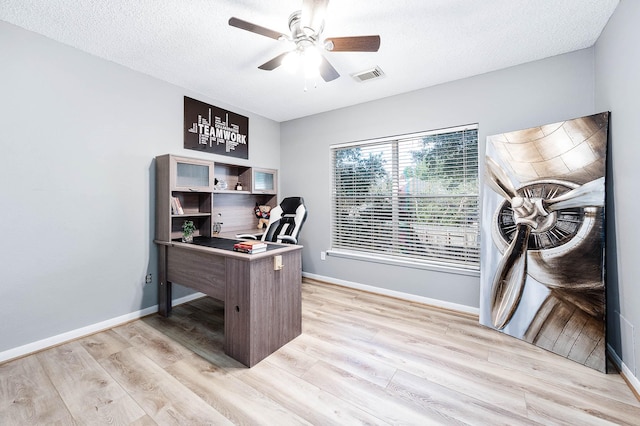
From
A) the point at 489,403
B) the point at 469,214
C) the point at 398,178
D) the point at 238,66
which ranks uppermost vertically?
the point at 238,66

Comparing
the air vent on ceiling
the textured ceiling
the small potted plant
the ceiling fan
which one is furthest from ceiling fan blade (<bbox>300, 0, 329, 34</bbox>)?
the small potted plant

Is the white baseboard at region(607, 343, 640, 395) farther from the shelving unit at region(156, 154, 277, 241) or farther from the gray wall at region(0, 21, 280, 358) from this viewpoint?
the gray wall at region(0, 21, 280, 358)

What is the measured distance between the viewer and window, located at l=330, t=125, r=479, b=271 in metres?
2.95

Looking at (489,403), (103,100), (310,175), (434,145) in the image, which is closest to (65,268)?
(103,100)

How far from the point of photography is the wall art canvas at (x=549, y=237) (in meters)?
1.97

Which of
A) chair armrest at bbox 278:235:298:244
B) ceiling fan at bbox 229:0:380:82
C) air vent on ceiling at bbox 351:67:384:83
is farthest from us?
chair armrest at bbox 278:235:298:244

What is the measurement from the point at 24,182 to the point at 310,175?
3056 mm

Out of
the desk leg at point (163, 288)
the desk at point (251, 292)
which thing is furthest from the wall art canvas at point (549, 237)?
the desk leg at point (163, 288)

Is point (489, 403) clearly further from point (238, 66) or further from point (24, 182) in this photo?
point (24, 182)

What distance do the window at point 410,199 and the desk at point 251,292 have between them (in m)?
1.61

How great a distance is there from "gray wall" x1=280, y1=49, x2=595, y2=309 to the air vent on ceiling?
0.17m

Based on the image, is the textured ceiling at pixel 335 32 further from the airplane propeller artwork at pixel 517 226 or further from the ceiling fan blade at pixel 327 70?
the airplane propeller artwork at pixel 517 226

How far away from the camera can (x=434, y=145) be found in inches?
123

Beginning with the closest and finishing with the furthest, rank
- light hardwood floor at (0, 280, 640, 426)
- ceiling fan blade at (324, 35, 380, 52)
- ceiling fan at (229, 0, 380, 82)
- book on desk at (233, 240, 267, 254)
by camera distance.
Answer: light hardwood floor at (0, 280, 640, 426) < ceiling fan at (229, 0, 380, 82) < ceiling fan blade at (324, 35, 380, 52) < book on desk at (233, 240, 267, 254)
